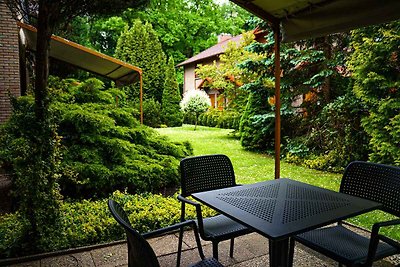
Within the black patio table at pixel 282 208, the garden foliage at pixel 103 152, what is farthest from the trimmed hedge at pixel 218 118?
the black patio table at pixel 282 208

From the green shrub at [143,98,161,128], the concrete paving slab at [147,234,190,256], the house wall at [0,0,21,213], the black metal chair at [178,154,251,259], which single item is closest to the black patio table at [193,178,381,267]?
the black metal chair at [178,154,251,259]

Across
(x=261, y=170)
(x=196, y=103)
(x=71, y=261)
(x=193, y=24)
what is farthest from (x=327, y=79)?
(x=193, y=24)

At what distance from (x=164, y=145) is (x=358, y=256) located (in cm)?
461

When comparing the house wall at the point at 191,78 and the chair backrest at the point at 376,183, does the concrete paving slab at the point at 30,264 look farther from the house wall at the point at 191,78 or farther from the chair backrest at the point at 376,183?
the house wall at the point at 191,78

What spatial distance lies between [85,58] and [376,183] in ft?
29.9

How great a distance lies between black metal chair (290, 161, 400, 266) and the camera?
74.8 inches

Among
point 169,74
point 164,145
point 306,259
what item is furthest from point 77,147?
point 169,74

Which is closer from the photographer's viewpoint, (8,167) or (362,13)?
(362,13)

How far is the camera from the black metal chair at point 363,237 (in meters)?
1.90

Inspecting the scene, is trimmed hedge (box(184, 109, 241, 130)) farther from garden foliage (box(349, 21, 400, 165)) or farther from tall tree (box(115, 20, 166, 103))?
garden foliage (box(349, 21, 400, 165))

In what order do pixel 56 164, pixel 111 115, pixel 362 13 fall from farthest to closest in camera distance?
pixel 111 115 < pixel 56 164 < pixel 362 13

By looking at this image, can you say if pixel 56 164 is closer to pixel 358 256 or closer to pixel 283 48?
pixel 358 256

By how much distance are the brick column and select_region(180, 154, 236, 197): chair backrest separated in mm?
5081

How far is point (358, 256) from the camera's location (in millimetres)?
1948
